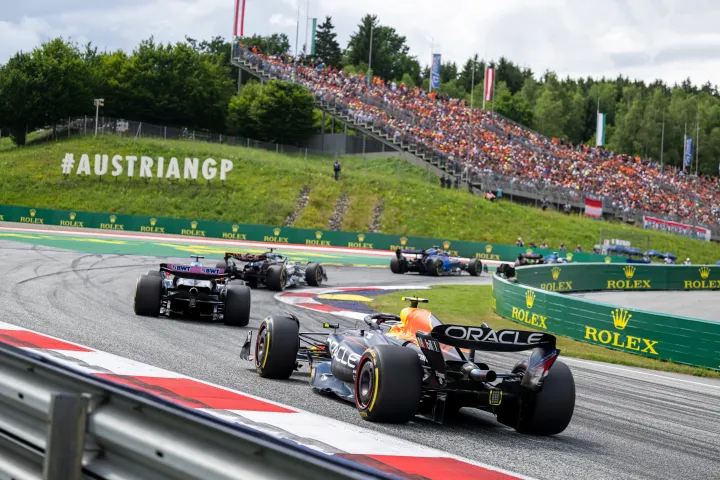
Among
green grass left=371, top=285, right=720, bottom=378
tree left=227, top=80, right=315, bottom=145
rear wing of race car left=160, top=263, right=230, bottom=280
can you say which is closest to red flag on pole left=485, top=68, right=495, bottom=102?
tree left=227, top=80, right=315, bottom=145

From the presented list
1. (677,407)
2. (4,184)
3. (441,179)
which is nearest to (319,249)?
(441,179)

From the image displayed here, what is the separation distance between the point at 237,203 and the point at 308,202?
4269mm

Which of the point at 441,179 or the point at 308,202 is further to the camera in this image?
the point at 441,179

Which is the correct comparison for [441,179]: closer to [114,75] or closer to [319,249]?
[319,249]

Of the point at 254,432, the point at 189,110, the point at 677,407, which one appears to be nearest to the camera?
the point at 254,432

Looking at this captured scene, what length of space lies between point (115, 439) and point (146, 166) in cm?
5207

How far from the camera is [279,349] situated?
9852mm

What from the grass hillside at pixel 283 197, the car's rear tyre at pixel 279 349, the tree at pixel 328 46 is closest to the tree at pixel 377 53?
the tree at pixel 328 46

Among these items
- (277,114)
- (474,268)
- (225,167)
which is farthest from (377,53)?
(474,268)

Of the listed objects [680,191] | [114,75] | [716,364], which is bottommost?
[716,364]

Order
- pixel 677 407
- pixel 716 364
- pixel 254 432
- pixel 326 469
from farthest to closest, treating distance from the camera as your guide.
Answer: pixel 716 364 < pixel 677 407 < pixel 254 432 < pixel 326 469

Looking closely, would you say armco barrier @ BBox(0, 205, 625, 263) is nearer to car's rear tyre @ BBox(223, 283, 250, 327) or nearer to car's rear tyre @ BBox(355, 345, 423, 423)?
car's rear tyre @ BBox(223, 283, 250, 327)

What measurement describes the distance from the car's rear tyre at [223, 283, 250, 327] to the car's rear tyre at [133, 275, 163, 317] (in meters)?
1.15

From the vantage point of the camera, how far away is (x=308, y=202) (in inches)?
2119
